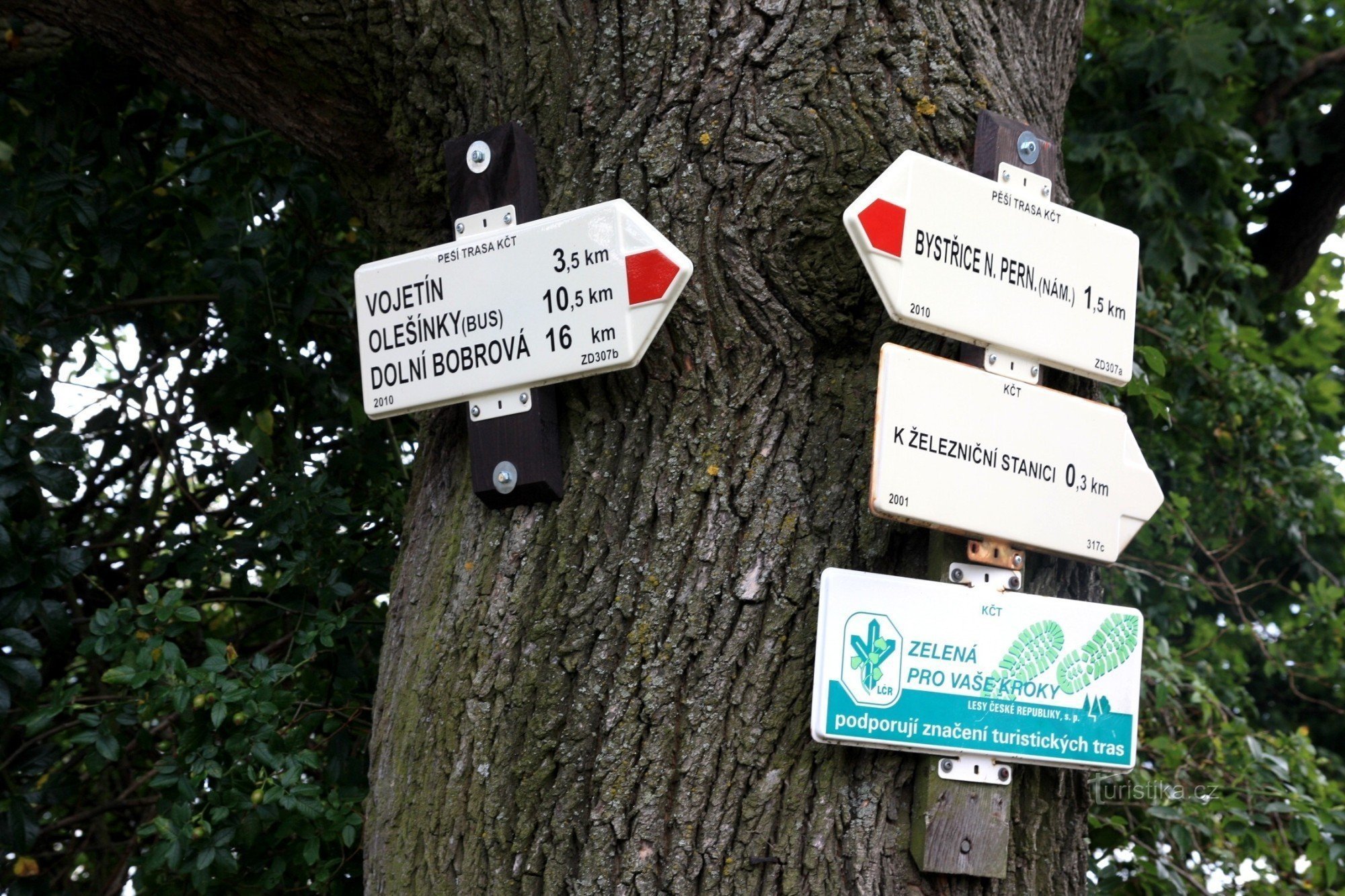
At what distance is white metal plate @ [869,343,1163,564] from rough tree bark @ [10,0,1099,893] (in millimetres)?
96

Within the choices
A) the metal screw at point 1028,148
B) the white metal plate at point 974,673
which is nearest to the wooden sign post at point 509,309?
the white metal plate at point 974,673

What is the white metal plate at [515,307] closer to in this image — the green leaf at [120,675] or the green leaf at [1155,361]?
the green leaf at [120,675]

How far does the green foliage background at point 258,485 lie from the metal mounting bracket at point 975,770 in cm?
128

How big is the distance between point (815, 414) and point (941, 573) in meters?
0.26

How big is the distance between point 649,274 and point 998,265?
18.2 inches

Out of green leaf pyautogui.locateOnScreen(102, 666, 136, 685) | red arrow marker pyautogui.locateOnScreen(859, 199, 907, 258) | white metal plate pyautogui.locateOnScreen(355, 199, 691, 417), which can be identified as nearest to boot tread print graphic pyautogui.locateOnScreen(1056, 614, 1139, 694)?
red arrow marker pyautogui.locateOnScreen(859, 199, 907, 258)

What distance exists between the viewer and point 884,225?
5.11 feet

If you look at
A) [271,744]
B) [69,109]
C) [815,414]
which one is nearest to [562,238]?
[815,414]

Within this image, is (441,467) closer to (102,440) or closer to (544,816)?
(544,816)

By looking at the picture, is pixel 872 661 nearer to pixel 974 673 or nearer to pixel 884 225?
pixel 974 673

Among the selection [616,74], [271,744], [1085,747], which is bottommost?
[271,744]

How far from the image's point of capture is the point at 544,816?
155 centimetres

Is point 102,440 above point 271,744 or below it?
above

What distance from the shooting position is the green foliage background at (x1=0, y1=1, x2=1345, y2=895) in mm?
2572
